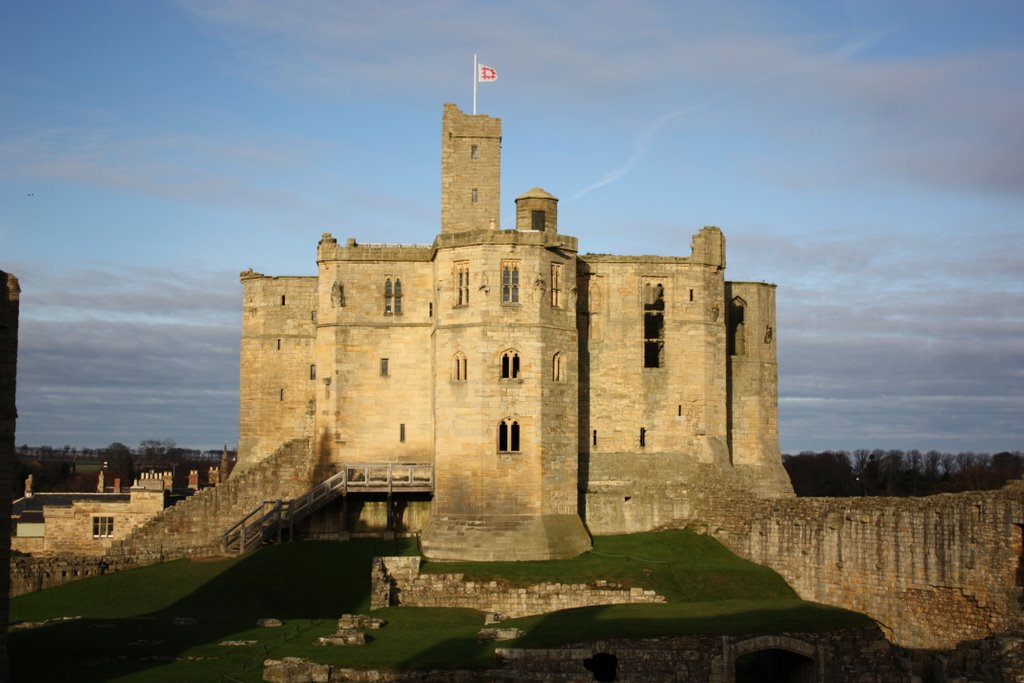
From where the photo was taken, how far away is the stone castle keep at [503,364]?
2009 inches

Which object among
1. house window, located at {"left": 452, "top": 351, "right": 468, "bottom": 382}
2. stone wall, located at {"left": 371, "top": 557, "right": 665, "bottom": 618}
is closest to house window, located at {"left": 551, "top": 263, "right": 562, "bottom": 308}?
house window, located at {"left": 452, "top": 351, "right": 468, "bottom": 382}

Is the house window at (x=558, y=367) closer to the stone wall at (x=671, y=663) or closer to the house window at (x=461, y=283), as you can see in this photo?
the house window at (x=461, y=283)

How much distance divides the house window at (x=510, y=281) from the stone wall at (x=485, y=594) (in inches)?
431

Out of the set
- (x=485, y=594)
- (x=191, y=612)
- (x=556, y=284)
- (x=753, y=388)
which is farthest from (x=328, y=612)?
(x=753, y=388)

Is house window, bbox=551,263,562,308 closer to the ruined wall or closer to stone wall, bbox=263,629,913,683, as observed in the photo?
stone wall, bbox=263,629,913,683

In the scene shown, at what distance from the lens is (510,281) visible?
52.1 meters

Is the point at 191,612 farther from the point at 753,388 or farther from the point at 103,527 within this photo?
the point at 753,388

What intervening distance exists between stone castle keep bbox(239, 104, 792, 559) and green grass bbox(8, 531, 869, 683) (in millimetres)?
3349

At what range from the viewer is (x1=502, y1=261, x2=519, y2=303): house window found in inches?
2047

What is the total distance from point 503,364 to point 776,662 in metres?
14.9

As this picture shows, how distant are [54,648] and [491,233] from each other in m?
22.6

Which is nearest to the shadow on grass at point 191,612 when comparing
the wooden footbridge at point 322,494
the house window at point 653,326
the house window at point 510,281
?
the wooden footbridge at point 322,494

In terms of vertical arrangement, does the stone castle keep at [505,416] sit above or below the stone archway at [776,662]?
above

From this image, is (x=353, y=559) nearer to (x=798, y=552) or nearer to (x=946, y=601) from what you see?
(x=798, y=552)
